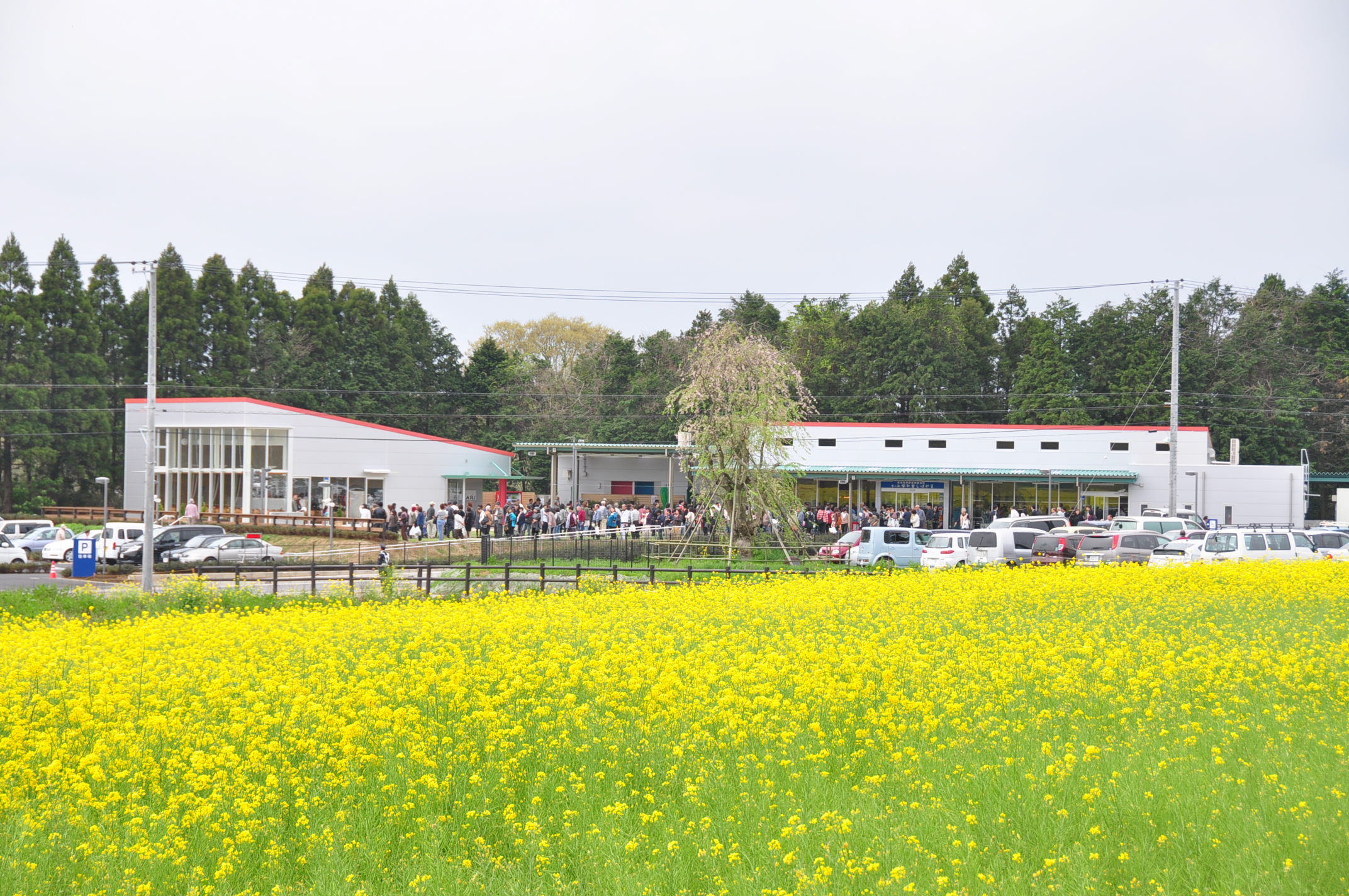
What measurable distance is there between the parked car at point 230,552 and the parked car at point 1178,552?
22737 millimetres

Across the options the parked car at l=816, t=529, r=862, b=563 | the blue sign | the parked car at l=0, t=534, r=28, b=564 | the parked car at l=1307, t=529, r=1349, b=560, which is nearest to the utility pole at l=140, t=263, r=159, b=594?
the blue sign

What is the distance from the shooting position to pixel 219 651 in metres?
10.3

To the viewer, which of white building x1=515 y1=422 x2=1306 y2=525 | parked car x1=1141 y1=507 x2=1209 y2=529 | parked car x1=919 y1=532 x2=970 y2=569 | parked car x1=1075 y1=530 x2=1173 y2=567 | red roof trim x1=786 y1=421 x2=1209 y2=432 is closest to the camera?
parked car x1=1075 y1=530 x2=1173 y2=567

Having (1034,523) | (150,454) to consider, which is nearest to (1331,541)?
(1034,523)

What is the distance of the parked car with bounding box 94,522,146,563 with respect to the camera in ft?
97.1

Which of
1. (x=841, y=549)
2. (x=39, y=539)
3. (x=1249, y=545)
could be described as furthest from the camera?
(x=39, y=539)

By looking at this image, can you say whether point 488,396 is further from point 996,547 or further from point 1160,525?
point 996,547

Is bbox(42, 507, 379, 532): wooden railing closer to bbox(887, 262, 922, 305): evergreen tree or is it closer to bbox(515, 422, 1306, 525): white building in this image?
bbox(515, 422, 1306, 525): white building

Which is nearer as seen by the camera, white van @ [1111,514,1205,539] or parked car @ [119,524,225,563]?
parked car @ [119,524,225,563]

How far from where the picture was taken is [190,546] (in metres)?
30.2

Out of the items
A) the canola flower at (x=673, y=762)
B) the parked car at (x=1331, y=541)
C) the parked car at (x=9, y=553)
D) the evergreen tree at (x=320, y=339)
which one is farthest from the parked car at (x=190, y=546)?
the evergreen tree at (x=320, y=339)

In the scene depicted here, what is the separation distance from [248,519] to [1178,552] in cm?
3198

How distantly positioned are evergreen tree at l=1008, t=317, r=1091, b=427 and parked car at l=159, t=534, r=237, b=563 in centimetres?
4245

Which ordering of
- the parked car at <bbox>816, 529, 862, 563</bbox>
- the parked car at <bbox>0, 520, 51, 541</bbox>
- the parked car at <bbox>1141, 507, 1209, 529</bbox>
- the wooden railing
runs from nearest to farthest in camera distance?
the parked car at <bbox>816, 529, 862, 563</bbox> < the parked car at <bbox>1141, 507, 1209, 529</bbox> < the parked car at <bbox>0, 520, 51, 541</bbox> < the wooden railing
